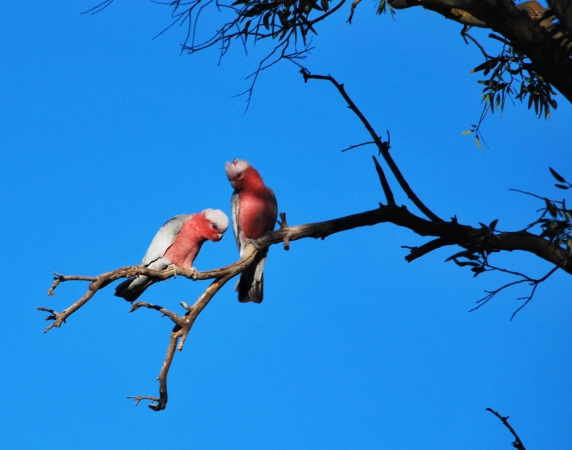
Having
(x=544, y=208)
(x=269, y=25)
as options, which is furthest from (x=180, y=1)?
(x=544, y=208)

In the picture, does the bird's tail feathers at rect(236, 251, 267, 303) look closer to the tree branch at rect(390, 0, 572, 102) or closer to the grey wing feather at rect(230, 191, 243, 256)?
the grey wing feather at rect(230, 191, 243, 256)

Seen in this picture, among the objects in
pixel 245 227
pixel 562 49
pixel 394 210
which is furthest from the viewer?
pixel 245 227

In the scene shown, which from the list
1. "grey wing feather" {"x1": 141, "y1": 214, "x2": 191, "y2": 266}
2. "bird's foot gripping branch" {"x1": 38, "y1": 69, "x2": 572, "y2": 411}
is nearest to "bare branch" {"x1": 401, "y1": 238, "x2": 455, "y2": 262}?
"bird's foot gripping branch" {"x1": 38, "y1": 69, "x2": 572, "y2": 411}

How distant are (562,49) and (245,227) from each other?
2.47 metres

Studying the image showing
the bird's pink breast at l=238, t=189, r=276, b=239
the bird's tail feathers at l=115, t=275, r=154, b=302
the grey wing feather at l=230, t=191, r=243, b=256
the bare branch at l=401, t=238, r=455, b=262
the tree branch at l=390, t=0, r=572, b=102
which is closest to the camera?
the tree branch at l=390, t=0, r=572, b=102

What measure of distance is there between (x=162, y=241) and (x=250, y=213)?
0.67 m

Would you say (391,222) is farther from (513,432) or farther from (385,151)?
(513,432)

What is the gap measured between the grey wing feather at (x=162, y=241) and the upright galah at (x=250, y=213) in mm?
447

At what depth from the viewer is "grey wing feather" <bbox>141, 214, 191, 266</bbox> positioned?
4.68m

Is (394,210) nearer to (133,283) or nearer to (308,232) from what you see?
(308,232)

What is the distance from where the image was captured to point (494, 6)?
3.16 meters

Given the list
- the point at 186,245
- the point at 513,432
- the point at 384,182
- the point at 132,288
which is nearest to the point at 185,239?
the point at 186,245

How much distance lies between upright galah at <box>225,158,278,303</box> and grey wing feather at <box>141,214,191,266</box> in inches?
17.6

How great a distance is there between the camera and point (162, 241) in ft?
15.4
